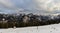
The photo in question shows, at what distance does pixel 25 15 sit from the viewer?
18.1 metres

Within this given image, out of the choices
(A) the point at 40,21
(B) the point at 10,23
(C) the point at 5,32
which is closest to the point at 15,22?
(B) the point at 10,23

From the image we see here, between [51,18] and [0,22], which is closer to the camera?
[0,22]

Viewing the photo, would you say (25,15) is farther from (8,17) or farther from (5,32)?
(5,32)

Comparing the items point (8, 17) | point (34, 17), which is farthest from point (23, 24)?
point (34, 17)

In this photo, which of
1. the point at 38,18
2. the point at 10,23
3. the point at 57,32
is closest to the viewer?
the point at 57,32

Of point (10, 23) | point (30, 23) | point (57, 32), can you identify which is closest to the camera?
point (57, 32)

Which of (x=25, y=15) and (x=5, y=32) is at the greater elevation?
(x=25, y=15)

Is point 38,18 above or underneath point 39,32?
above

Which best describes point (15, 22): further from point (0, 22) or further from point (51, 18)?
point (51, 18)

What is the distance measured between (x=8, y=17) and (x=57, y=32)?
20.2 ft

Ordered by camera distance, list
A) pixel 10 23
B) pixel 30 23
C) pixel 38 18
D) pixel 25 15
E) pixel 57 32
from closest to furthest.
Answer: pixel 57 32 → pixel 10 23 → pixel 30 23 → pixel 38 18 → pixel 25 15

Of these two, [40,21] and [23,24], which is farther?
[40,21]

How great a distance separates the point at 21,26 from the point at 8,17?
215 centimetres

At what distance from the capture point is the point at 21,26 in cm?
1390
